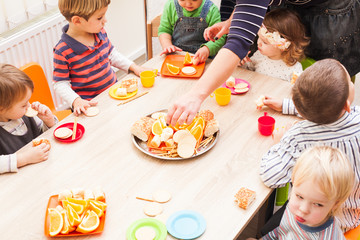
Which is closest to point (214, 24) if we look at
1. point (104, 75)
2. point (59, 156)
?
point (104, 75)

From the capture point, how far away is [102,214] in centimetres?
140

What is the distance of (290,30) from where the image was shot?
217cm

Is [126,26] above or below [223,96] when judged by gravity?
below

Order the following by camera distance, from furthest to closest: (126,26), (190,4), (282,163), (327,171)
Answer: (126,26), (190,4), (282,163), (327,171)

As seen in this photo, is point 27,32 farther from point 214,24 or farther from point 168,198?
point 168,198

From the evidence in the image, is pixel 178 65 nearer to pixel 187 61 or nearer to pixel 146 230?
pixel 187 61

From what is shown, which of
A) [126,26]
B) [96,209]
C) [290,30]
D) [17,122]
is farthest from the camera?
[126,26]

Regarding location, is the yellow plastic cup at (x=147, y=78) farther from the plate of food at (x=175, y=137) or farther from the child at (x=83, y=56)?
the plate of food at (x=175, y=137)

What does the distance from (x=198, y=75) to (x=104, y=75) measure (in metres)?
0.56

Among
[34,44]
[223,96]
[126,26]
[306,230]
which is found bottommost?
[126,26]

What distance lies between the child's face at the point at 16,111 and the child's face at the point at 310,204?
120cm

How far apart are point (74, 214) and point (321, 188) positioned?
81 centimetres

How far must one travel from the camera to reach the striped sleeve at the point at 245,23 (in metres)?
1.71

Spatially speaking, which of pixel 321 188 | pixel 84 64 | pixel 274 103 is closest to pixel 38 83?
pixel 84 64
